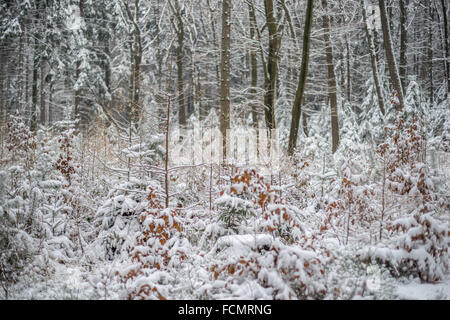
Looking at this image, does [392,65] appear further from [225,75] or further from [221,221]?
[221,221]

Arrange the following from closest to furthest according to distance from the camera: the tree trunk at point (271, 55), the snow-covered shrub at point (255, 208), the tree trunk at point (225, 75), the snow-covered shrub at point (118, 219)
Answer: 1. the snow-covered shrub at point (255, 208)
2. the snow-covered shrub at point (118, 219)
3. the tree trunk at point (225, 75)
4. the tree trunk at point (271, 55)

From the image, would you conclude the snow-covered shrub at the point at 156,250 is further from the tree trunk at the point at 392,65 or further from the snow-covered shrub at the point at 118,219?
the tree trunk at the point at 392,65

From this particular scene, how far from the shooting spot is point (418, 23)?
18.8 metres

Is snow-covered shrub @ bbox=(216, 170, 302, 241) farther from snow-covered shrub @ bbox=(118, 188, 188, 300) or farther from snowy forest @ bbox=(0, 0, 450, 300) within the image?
snow-covered shrub @ bbox=(118, 188, 188, 300)

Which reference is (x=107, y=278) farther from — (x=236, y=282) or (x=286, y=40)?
(x=286, y=40)

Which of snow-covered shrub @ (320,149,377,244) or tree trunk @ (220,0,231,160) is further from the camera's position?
tree trunk @ (220,0,231,160)

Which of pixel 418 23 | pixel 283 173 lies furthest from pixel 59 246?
pixel 418 23

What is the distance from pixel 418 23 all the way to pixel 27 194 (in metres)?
22.2

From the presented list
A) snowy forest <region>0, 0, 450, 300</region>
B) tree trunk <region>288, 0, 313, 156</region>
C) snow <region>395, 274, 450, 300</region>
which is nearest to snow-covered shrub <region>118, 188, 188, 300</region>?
snowy forest <region>0, 0, 450, 300</region>

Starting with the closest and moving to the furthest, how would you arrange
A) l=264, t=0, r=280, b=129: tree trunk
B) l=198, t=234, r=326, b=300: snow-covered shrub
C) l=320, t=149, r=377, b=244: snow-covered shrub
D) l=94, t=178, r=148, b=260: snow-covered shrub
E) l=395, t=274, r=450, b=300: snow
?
1. l=198, t=234, r=326, b=300: snow-covered shrub
2. l=395, t=274, r=450, b=300: snow
3. l=320, t=149, r=377, b=244: snow-covered shrub
4. l=94, t=178, r=148, b=260: snow-covered shrub
5. l=264, t=0, r=280, b=129: tree trunk

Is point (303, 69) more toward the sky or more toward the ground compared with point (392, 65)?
more toward the ground

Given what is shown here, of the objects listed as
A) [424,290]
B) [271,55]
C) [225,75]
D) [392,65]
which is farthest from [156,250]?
[392,65]

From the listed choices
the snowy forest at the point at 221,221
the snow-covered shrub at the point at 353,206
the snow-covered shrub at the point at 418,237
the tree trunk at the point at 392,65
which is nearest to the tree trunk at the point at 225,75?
the snowy forest at the point at 221,221

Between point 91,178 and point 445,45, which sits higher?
point 445,45
